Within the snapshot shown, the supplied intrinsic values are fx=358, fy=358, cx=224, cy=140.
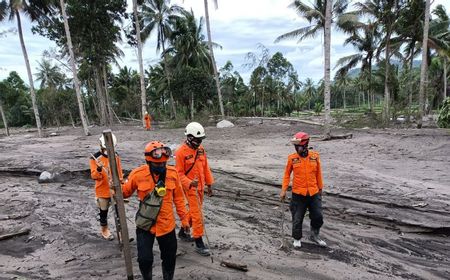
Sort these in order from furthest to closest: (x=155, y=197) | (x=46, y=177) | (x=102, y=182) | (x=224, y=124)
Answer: (x=224, y=124) → (x=46, y=177) → (x=102, y=182) → (x=155, y=197)

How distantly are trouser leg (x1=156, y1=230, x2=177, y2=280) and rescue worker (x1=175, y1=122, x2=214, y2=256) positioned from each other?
3.48ft

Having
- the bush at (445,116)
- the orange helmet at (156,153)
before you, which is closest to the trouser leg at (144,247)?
the orange helmet at (156,153)

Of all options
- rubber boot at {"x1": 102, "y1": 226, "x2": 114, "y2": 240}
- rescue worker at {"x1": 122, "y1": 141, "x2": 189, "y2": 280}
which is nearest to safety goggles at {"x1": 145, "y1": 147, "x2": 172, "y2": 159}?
rescue worker at {"x1": 122, "y1": 141, "x2": 189, "y2": 280}

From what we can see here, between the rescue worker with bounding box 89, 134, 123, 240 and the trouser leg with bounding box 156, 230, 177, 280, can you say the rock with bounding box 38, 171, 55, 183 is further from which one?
the trouser leg with bounding box 156, 230, 177, 280

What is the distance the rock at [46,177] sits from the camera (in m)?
9.40

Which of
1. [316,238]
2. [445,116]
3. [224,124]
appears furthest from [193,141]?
[224,124]

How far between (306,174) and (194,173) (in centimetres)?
177

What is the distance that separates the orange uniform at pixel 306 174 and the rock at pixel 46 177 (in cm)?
677

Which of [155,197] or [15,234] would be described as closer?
[155,197]

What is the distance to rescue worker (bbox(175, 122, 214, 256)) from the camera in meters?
5.18

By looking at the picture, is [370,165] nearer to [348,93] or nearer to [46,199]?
[46,199]

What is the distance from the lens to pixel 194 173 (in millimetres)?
5406

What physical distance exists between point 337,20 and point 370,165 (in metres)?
17.7

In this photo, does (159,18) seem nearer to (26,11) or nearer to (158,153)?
(26,11)
